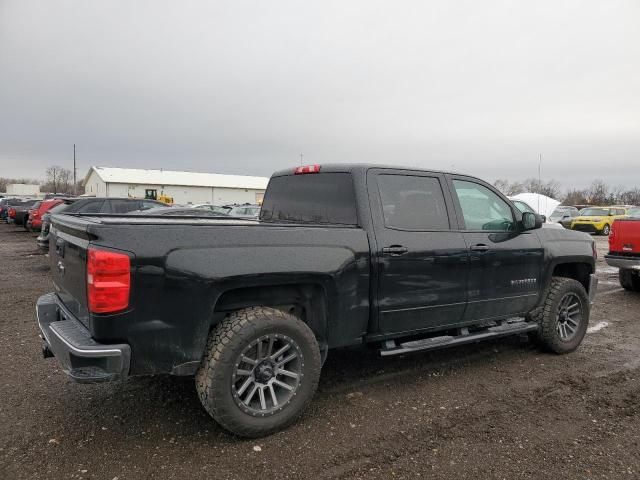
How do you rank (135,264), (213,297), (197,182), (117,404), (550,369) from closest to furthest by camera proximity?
(135,264), (213,297), (117,404), (550,369), (197,182)

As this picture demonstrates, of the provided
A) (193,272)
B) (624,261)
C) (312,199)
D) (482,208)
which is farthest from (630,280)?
(193,272)

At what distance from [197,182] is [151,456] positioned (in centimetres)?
6709

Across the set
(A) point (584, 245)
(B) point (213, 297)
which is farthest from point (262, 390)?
(A) point (584, 245)

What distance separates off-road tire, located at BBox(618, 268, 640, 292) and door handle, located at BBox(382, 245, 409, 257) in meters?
7.55

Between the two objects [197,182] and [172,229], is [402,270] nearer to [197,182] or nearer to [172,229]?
[172,229]

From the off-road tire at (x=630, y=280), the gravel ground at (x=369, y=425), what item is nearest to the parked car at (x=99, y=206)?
the gravel ground at (x=369, y=425)

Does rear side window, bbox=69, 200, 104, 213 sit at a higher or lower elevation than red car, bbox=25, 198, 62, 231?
higher

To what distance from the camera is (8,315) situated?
6562 mm

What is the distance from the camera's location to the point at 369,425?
11.6 ft

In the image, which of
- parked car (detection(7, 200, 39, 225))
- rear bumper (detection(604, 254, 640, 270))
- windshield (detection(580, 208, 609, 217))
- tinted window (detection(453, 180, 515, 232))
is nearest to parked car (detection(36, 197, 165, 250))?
tinted window (detection(453, 180, 515, 232))

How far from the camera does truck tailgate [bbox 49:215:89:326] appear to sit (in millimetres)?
3044

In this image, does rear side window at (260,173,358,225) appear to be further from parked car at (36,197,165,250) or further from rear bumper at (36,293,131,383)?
parked car at (36,197,165,250)

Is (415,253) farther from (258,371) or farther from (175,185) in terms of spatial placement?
(175,185)

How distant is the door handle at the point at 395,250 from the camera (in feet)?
12.7
